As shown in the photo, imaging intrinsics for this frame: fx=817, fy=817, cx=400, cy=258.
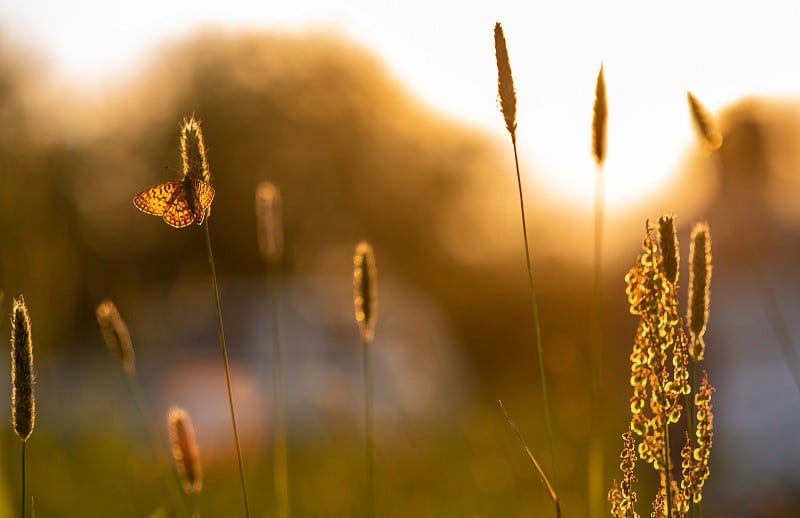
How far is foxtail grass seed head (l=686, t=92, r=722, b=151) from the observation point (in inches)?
85.7

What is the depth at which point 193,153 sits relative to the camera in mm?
1797

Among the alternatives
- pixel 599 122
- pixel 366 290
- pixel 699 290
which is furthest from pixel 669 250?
pixel 366 290

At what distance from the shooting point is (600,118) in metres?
1.91

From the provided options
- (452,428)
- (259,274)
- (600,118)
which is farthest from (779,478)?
(259,274)

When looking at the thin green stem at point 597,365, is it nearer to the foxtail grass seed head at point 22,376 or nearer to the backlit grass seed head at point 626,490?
the backlit grass seed head at point 626,490

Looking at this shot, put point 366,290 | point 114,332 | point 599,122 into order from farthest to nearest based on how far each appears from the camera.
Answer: point 114,332, point 366,290, point 599,122

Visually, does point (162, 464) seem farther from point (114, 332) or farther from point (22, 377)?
point (22, 377)

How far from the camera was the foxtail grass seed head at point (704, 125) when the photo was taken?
2.18 meters

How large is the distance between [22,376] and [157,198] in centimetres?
52

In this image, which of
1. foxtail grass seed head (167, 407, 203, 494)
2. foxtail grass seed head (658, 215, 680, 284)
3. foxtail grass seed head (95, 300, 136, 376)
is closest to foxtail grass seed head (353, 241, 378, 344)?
foxtail grass seed head (167, 407, 203, 494)

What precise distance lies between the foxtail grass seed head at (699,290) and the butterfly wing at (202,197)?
106 cm

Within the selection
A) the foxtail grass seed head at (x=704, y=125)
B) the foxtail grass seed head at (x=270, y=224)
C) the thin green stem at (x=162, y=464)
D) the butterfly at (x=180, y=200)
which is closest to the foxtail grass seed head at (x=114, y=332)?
the thin green stem at (x=162, y=464)

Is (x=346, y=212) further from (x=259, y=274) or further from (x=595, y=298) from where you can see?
(x=595, y=298)

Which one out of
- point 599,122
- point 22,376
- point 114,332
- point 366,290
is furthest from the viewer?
point 114,332
